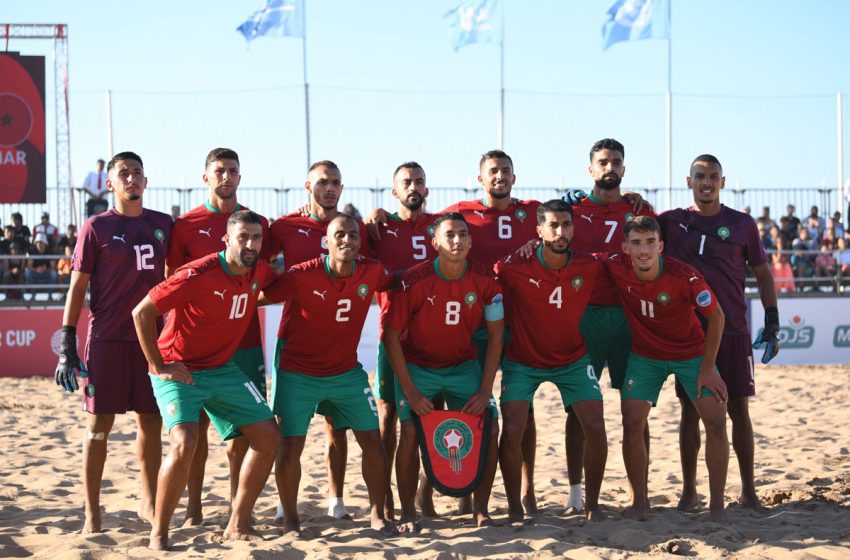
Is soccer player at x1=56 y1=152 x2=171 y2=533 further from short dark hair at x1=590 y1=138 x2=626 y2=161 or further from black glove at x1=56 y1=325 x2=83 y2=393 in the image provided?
short dark hair at x1=590 y1=138 x2=626 y2=161

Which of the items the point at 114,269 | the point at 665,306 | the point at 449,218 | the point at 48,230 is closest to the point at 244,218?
the point at 114,269

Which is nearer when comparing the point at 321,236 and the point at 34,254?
the point at 321,236

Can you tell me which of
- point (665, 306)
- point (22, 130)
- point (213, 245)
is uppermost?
point (22, 130)

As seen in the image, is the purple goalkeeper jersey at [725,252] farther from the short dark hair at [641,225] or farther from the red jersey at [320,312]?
the red jersey at [320,312]

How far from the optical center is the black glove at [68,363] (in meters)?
5.43

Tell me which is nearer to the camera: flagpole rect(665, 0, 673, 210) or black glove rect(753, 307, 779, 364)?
black glove rect(753, 307, 779, 364)

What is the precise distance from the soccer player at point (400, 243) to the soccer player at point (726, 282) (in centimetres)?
176

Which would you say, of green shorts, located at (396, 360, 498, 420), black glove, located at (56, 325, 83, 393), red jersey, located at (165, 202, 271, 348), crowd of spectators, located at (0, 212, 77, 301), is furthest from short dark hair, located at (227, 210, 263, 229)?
crowd of spectators, located at (0, 212, 77, 301)

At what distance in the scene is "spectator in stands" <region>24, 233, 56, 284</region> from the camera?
47.8 ft

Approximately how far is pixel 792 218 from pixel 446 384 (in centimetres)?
1349

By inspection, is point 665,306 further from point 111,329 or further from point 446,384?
point 111,329

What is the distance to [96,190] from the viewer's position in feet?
50.1

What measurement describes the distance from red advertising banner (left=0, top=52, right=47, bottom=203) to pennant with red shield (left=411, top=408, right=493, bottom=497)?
39.0 ft

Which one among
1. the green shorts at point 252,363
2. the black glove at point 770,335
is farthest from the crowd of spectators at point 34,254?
the black glove at point 770,335
